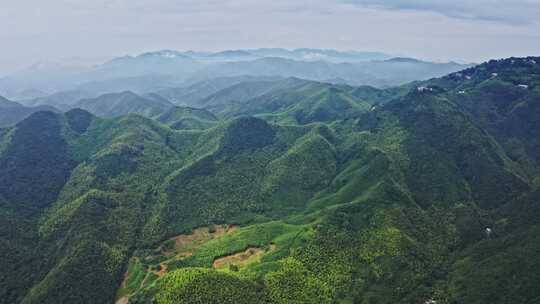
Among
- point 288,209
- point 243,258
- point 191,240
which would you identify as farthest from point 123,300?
point 288,209

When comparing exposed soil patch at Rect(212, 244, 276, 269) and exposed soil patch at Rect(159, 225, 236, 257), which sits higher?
exposed soil patch at Rect(212, 244, 276, 269)

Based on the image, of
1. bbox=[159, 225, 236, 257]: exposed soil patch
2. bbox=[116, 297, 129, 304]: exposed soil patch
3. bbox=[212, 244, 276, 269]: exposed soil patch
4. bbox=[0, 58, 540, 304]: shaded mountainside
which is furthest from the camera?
bbox=[159, 225, 236, 257]: exposed soil patch

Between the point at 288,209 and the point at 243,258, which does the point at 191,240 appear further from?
the point at 288,209

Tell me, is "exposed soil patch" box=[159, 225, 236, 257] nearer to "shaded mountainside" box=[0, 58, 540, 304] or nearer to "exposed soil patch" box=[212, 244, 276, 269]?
"shaded mountainside" box=[0, 58, 540, 304]

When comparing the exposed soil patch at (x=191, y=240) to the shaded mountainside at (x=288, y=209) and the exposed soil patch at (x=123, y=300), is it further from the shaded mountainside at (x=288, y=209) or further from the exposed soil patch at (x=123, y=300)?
the exposed soil patch at (x=123, y=300)

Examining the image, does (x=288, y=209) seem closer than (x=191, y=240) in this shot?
No

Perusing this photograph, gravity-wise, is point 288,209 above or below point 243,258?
above

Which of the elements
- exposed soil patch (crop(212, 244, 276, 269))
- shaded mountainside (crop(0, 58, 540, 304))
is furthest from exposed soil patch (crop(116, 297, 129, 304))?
exposed soil patch (crop(212, 244, 276, 269))
